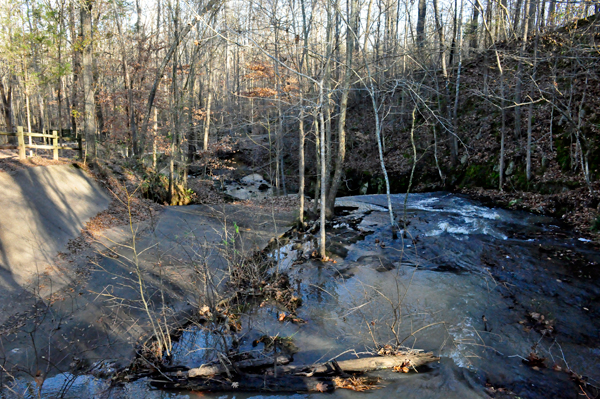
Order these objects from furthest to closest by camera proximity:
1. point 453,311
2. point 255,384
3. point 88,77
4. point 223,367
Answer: point 88,77
point 453,311
point 223,367
point 255,384

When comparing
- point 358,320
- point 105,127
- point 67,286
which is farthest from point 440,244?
point 105,127

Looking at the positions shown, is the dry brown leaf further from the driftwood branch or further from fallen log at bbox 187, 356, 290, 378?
fallen log at bbox 187, 356, 290, 378

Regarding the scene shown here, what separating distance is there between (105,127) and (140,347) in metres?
20.9

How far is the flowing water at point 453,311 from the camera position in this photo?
15.9 feet

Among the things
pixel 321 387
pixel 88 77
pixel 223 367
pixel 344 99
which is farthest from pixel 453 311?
pixel 88 77

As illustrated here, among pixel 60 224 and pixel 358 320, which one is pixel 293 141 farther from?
pixel 358 320

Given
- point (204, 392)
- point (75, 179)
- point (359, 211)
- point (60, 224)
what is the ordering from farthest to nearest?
point (359, 211) → point (75, 179) → point (60, 224) → point (204, 392)

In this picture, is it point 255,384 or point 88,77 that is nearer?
point 255,384

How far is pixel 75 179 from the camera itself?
43.0ft

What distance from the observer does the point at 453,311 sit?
688 centimetres

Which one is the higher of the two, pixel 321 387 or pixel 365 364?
pixel 365 364

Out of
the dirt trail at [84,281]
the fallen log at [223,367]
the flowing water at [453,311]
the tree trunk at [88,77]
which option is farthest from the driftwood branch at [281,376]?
the tree trunk at [88,77]

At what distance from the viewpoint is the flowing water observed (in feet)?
15.9

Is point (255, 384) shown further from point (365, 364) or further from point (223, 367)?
point (365, 364)
